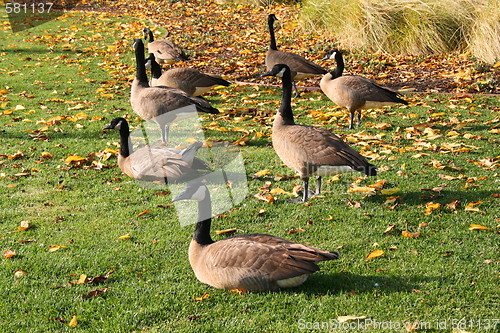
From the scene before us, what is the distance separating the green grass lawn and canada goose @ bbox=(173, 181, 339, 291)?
0.14 metres

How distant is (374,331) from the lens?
4062 mm

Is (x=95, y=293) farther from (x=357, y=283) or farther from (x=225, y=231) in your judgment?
(x=357, y=283)

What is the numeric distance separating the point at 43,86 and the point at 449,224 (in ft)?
33.4

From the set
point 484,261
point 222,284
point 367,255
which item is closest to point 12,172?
point 222,284

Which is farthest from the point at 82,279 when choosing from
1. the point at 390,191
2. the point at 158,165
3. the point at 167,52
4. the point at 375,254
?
the point at 167,52

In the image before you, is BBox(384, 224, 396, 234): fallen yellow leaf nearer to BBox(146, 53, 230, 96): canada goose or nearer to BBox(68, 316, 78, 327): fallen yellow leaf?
BBox(68, 316, 78, 327): fallen yellow leaf

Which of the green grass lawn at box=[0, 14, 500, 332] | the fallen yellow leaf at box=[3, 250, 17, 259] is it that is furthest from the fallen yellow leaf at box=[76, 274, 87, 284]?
the fallen yellow leaf at box=[3, 250, 17, 259]

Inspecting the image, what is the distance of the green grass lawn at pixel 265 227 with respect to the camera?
4.35m

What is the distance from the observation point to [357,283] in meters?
4.70

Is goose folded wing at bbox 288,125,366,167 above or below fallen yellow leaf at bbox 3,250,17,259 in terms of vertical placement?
above

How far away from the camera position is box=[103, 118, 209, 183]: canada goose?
7070 millimetres

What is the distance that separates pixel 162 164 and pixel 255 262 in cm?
302

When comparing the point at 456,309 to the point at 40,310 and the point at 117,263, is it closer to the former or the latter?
the point at 117,263

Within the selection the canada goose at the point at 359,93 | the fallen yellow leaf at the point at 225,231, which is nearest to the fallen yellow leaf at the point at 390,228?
the fallen yellow leaf at the point at 225,231
